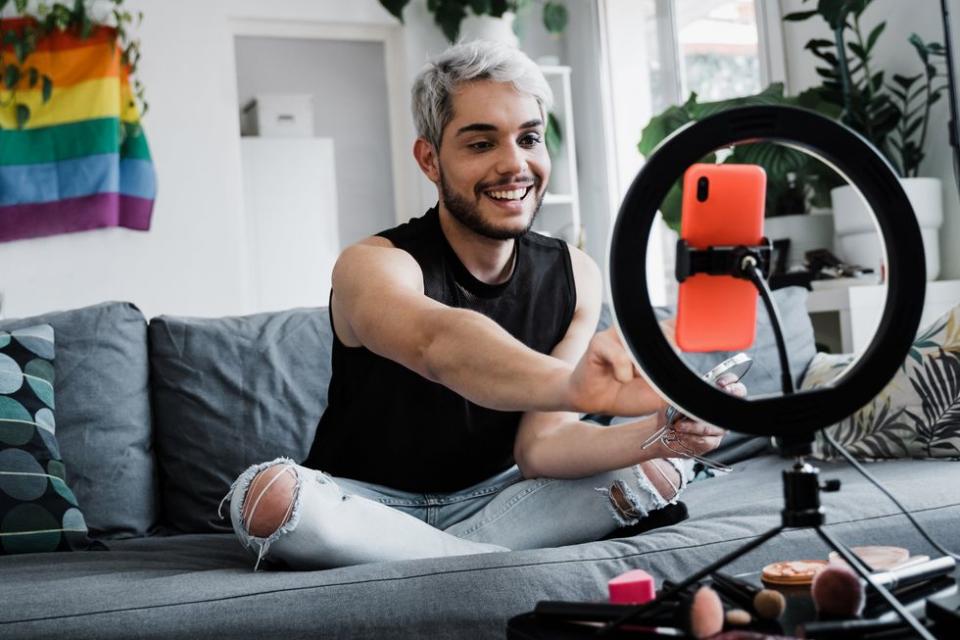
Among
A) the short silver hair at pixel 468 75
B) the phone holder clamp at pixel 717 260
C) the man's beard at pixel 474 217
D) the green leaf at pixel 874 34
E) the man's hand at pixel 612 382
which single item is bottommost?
the man's hand at pixel 612 382

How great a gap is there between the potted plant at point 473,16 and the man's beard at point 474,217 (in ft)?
9.59

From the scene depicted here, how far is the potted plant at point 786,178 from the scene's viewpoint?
2.87m

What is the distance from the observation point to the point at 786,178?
302 centimetres

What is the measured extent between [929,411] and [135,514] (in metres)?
1.45

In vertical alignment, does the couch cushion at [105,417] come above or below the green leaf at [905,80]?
below

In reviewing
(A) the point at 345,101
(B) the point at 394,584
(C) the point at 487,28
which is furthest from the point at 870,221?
(A) the point at 345,101

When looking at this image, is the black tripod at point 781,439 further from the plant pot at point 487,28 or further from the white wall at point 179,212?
the plant pot at point 487,28

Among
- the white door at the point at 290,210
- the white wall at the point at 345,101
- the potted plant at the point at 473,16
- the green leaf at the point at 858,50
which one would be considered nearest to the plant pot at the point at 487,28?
the potted plant at the point at 473,16

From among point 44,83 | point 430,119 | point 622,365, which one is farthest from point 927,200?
point 44,83

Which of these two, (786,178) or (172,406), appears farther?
(786,178)

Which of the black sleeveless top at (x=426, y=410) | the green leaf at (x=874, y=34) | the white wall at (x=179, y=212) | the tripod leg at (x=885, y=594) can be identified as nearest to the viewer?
the tripod leg at (x=885, y=594)

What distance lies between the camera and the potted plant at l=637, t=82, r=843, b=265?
113 inches

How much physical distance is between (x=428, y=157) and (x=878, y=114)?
5.45ft

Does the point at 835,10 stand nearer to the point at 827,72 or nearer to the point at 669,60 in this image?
the point at 827,72
